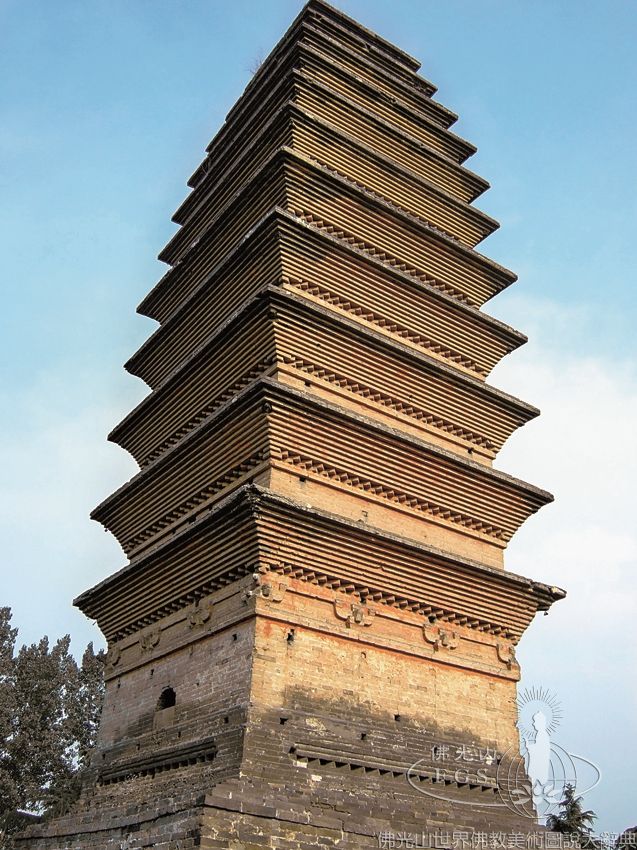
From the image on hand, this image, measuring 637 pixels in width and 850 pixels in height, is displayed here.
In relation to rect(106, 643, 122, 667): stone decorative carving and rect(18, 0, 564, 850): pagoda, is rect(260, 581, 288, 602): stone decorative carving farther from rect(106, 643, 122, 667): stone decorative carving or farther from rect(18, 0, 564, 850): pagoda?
rect(106, 643, 122, 667): stone decorative carving

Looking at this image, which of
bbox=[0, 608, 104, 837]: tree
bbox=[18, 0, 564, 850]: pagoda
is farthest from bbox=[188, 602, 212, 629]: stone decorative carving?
bbox=[0, 608, 104, 837]: tree

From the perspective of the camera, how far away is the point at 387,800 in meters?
10.4

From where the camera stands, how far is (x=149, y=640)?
13125mm

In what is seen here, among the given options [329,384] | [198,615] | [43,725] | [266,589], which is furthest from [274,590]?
[43,725]

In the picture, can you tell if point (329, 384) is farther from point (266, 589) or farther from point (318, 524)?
point (266, 589)

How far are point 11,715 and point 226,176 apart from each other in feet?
66.6

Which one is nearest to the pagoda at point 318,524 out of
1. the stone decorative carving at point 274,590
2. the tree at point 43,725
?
the stone decorative carving at point 274,590

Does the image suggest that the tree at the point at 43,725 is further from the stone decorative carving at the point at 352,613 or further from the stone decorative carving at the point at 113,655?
the stone decorative carving at the point at 352,613

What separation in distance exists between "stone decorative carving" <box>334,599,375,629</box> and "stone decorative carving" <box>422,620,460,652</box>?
110 centimetres

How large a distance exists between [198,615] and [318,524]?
2.21m

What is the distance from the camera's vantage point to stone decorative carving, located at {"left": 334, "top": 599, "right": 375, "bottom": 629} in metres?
11.6

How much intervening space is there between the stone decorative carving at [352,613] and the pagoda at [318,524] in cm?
3

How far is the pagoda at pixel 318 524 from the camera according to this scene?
10.4m

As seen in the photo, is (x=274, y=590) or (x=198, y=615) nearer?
(x=274, y=590)
